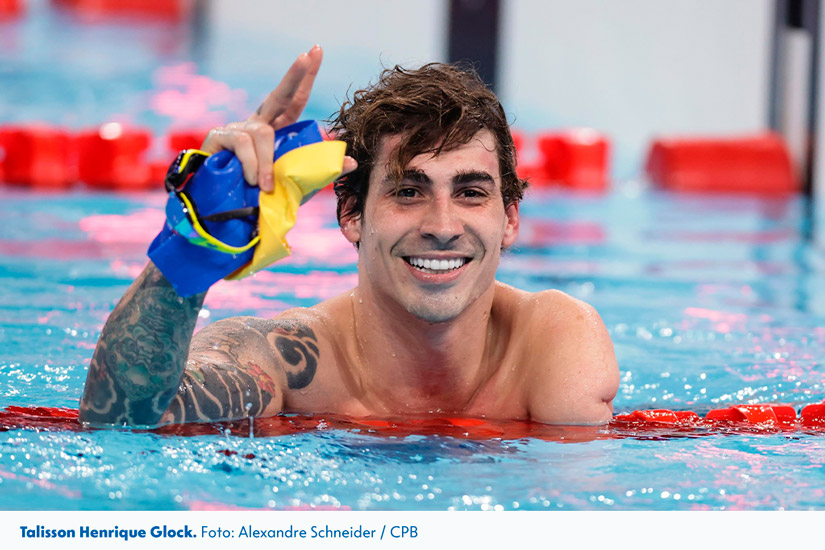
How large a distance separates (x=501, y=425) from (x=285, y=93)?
136cm

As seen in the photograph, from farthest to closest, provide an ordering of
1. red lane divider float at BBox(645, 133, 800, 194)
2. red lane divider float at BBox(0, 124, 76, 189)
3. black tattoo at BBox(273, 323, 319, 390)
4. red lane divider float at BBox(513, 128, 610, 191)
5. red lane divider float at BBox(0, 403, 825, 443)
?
red lane divider float at BBox(645, 133, 800, 194)
red lane divider float at BBox(513, 128, 610, 191)
red lane divider float at BBox(0, 124, 76, 189)
black tattoo at BBox(273, 323, 319, 390)
red lane divider float at BBox(0, 403, 825, 443)

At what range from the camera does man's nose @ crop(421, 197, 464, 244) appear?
3.14 meters

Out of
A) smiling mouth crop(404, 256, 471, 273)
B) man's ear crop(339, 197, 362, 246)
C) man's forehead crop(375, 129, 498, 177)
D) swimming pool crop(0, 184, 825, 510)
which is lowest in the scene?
swimming pool crop(0, 184, 825, 510)

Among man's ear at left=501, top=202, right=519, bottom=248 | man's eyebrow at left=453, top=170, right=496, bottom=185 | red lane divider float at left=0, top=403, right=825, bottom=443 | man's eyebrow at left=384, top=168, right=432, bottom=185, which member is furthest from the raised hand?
man's ear at left=501, top=202, right=519, bottom=248

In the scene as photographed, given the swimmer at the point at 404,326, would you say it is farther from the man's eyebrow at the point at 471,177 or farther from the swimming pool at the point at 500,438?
the swimming pool at the point at 500,438

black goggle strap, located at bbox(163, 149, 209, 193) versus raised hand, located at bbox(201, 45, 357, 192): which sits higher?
raised hand, located at bbox(201, 45, 357, 192)

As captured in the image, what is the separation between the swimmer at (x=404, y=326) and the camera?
2887mm

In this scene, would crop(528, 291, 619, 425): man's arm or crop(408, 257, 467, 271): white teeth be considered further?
crop(528, 291, 619, 425): man's arm

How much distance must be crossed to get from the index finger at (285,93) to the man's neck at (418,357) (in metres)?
0.90

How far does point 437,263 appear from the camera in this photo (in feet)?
10.4

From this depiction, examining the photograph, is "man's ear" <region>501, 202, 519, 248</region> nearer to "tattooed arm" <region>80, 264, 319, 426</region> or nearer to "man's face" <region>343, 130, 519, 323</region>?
"man's face" <region>343, 130, 519, 323</region>

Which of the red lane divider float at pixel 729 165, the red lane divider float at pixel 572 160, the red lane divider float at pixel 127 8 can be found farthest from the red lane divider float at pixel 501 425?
the red lane divider float at pixel 127 8
